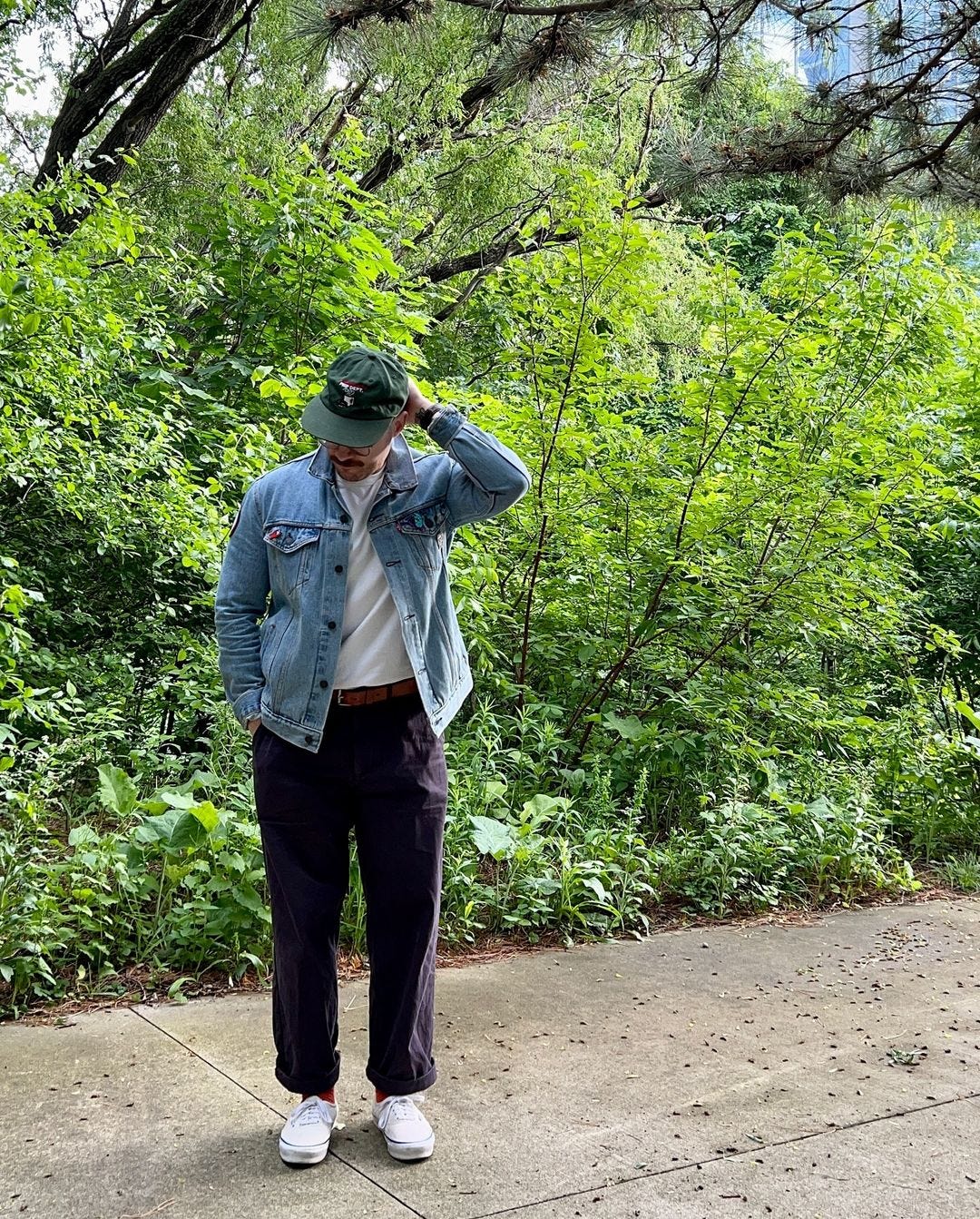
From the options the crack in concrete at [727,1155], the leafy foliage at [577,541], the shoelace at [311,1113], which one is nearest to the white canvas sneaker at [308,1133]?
the shoelace at [311,1113]

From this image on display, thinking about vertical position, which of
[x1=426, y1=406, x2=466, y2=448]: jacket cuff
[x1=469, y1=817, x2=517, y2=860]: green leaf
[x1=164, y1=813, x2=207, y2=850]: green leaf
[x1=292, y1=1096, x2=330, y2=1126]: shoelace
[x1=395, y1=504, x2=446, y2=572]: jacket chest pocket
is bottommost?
[x1=292, y1=1096, x2=330, y2=1126]: shoelace

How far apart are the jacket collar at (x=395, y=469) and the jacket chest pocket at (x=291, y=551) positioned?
0.16 meters

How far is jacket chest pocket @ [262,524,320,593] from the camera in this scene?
293cm

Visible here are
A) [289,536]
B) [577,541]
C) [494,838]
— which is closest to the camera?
[289,536]

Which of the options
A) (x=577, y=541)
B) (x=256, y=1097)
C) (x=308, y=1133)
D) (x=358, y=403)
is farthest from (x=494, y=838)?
(x=358, y=403)

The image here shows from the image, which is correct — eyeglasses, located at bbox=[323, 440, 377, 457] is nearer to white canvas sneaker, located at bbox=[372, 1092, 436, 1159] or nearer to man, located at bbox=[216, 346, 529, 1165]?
man, located at bbox=[216, 346, 529, 1165]

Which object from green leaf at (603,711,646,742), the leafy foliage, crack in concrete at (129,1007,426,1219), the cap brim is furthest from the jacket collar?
green leaf at (603,711,646,742)

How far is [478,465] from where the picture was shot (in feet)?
9.84

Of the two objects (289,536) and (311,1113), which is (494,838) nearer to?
(311,1113)

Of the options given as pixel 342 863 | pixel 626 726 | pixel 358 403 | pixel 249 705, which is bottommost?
pixel 342 863

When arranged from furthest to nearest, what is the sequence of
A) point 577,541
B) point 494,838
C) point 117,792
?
1. point 577,541
2. point 494,838
3. point 117,792

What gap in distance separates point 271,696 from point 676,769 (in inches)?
140

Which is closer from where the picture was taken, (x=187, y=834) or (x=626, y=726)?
(x=187, y=834)

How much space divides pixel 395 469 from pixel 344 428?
0.19 meters
